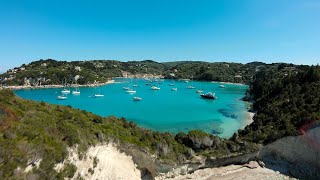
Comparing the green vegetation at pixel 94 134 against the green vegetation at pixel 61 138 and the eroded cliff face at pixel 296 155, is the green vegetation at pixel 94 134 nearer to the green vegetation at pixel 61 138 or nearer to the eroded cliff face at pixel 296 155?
the green vegetation at pixel 61 138

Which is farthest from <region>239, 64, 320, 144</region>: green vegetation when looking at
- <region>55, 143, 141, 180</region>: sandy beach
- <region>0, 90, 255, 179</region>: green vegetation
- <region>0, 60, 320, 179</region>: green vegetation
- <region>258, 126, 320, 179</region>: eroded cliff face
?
<region>55, 143, 141, 180</region>: sandy beach

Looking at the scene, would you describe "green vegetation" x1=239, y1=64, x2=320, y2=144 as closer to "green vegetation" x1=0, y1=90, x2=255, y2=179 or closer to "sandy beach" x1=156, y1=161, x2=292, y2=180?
"green vegetation" x1=0, y1=90, x2=255, y2=179

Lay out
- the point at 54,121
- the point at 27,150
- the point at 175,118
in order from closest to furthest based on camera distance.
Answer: the point at 27,150, the point at 54,121, the point at 175,118

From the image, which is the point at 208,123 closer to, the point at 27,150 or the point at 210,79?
the point at 27,150

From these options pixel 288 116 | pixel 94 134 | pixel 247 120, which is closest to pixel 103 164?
pixel 94 134

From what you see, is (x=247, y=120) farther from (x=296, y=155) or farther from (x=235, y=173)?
(x=235, y=173)

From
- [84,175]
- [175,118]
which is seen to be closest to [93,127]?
[84,175]
